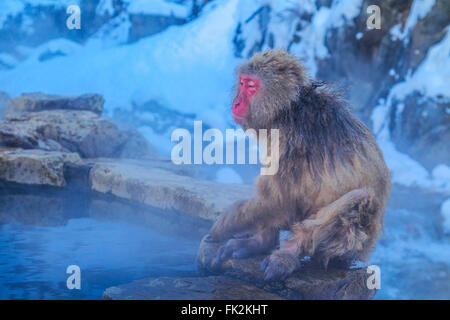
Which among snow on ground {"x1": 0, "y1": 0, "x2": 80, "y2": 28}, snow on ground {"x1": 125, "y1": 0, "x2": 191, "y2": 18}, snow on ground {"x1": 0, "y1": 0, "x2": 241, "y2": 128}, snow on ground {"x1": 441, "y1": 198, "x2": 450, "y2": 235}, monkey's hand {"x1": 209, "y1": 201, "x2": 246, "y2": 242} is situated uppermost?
snow on ground {"x1": 125, "y1": 0, "x2": 191, "y2": 18}

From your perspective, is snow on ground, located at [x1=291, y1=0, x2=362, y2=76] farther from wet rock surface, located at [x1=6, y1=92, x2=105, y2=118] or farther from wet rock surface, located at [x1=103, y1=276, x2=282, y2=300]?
wet rock surface, located at [x1=103, y1=276, x2=282, y2=300]

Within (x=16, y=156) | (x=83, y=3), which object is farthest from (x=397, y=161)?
(x=83, y=3)

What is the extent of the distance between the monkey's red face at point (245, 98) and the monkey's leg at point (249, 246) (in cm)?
53

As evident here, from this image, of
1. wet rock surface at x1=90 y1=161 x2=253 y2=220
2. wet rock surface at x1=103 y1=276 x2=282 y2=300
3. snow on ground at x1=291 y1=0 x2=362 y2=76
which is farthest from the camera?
snow on ground at x1=291 y1=0 x2=362 y2=76

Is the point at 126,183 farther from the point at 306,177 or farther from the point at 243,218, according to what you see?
the point at 306,177

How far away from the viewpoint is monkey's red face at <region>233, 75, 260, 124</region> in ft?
5.84

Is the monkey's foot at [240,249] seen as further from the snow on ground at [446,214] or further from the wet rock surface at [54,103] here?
the wet rock surface at [54,103]

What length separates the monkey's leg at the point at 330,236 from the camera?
5.26ft

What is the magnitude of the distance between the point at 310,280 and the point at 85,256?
3.44ft

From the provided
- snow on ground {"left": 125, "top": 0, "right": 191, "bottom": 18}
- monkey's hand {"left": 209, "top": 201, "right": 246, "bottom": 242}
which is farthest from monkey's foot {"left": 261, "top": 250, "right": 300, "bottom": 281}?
snow on ground {"left": 125, "top": 0, "right": 191, "bottom": 18}

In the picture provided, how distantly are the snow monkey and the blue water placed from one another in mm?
376

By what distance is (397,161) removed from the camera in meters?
5.45

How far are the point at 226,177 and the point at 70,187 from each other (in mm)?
1855
